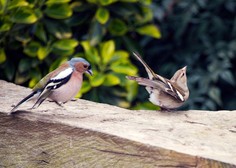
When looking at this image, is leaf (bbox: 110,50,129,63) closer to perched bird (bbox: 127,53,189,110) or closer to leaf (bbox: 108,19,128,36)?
leaf (bbox: 108,19,128,36)

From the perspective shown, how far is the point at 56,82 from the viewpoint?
4.66 m

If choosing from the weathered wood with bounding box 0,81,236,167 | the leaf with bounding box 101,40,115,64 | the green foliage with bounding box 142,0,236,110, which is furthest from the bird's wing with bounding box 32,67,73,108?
the green foliage with bounding box 142,0,236,110

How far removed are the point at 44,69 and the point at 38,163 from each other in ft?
5.84

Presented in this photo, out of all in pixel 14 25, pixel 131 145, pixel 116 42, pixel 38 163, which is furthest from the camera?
pixel 116 42

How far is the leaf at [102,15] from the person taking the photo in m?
6.41

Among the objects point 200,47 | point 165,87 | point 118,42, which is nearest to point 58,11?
point 118,42

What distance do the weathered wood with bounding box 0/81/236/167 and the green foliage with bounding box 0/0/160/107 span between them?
3.82ft

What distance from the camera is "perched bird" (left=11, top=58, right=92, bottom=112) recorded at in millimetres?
4637

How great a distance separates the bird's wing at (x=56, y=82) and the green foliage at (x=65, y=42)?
1500 mm

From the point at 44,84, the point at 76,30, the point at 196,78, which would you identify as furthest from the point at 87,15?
the point at 44,84

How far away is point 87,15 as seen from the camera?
6.63 metres

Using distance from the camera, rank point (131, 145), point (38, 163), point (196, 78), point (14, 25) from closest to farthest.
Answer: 1. point (131, 145)
2. point (38, 163)
3. point (14, 25)
4. point (196, 78)

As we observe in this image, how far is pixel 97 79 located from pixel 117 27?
1.93 feet

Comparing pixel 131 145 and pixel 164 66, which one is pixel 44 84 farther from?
pixel 164 66
